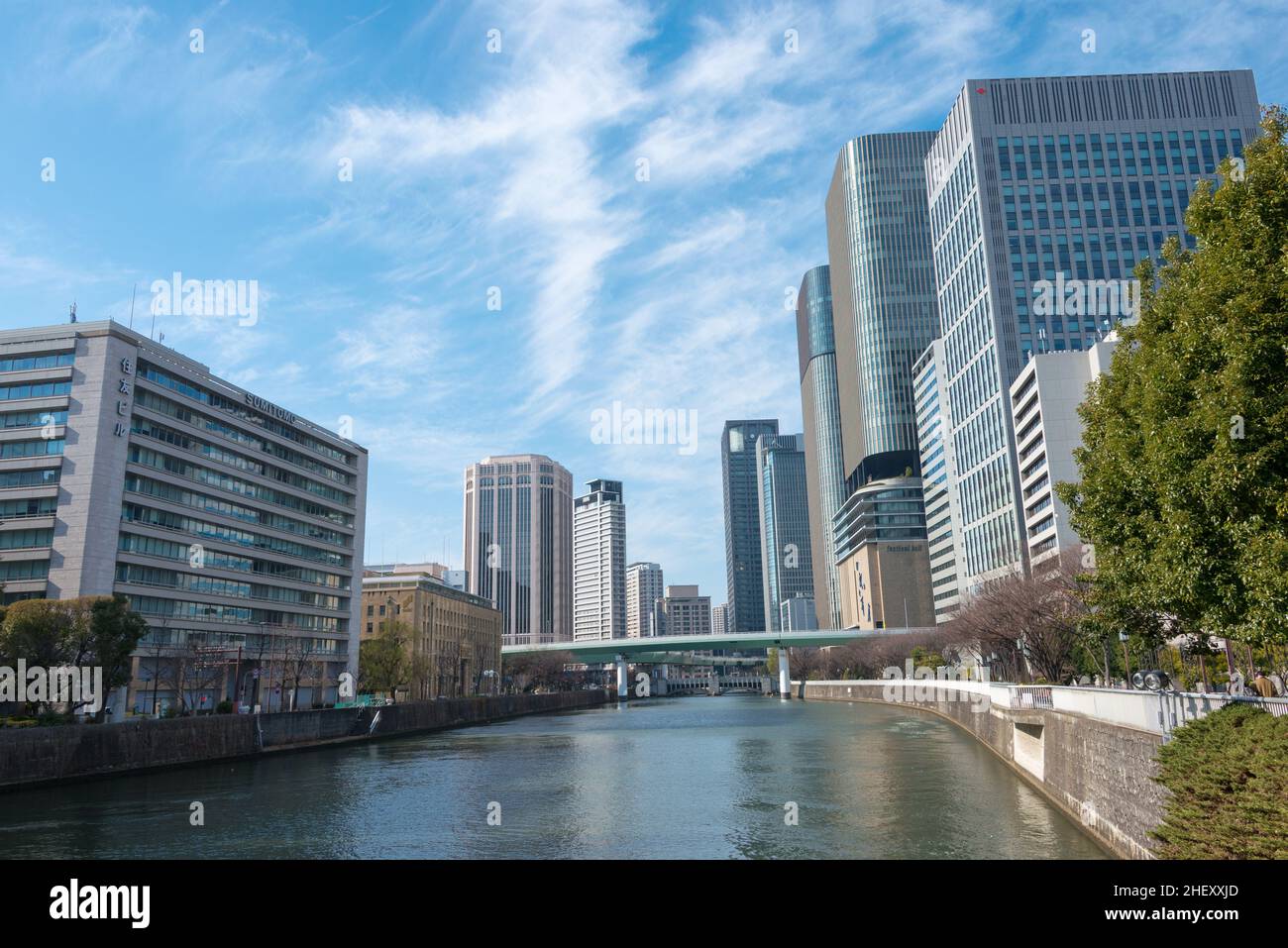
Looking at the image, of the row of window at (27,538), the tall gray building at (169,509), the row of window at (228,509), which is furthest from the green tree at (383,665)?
the row of window at (27,538)

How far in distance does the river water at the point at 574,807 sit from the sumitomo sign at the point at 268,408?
45549 millimetres

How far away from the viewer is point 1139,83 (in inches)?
5226

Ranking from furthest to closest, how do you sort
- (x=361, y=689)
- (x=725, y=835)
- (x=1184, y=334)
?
(x=361, y=689) → (x=725, y=835) → (x=1184, y=334)

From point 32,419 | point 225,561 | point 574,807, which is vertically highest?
point 32,419

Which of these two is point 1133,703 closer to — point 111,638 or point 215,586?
point 111,638

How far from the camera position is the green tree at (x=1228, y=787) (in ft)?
45.2

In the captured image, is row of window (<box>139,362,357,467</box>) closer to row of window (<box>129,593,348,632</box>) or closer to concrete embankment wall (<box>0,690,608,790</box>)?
row of window (<box>129,593,348,632</box>)

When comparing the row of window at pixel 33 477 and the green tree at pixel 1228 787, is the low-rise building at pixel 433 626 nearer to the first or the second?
the row of window at pixel 33 477

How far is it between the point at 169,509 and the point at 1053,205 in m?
127

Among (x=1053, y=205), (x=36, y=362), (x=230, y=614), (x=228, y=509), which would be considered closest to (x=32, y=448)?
(x=36, y=362)

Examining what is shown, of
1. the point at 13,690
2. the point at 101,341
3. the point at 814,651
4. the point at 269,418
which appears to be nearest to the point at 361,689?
the point at 269,418

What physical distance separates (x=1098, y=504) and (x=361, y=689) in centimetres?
9854

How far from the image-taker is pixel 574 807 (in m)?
35.6
